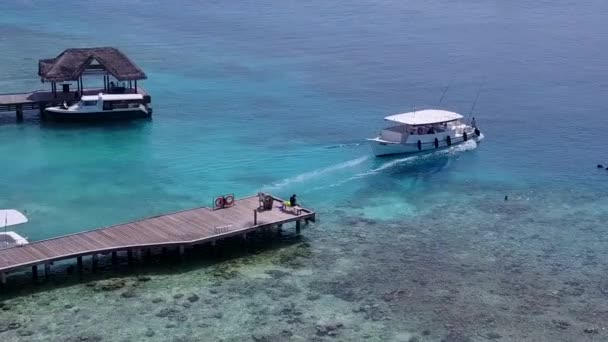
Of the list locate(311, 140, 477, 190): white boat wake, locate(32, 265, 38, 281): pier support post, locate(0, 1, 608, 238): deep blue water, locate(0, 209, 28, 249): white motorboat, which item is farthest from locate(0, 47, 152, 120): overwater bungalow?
locate(32, 265, 38, 281): pier support post

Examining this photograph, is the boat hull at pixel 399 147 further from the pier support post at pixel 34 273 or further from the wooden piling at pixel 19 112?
the pier support post at pixel 34 273

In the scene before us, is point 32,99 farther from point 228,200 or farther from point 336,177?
point 228,200

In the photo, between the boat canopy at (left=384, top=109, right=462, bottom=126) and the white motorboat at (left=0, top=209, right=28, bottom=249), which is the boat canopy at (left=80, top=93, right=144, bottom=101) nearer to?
the boat canopy at (left=384, top=109, right=462, bottom=126)

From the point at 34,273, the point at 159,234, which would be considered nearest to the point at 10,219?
the point at 34,273

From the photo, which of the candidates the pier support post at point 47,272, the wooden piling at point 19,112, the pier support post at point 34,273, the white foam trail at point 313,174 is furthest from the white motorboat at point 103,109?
the pier support post at point 34,273

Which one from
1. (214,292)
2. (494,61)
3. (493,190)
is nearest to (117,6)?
(494,61)
